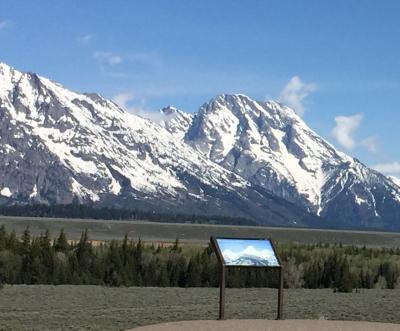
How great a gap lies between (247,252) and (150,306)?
10.8m

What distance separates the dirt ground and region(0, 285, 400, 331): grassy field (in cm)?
314

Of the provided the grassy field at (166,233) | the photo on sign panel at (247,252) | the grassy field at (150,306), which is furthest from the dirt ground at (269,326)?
the grassy field at (166,233)

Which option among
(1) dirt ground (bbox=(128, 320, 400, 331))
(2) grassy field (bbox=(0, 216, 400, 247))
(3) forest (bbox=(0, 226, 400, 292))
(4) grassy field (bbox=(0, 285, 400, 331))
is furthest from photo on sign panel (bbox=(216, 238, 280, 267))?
(2) grassy field (bbox=(0, 216, 400, 247))

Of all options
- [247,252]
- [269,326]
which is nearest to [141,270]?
[247,252]

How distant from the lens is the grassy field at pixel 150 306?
1287 inches

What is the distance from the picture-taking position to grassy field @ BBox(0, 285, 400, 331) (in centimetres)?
3269

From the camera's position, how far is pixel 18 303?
40281 millimetres

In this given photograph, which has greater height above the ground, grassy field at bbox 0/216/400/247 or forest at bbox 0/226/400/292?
grassy field at bbox 0/216/400/247

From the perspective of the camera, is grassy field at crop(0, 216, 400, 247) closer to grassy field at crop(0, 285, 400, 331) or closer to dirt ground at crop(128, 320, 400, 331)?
grassy field at crop(0, 285, 400, 331)

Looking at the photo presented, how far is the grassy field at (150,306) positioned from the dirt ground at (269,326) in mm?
3140

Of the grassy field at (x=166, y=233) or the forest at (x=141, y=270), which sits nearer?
the forest at (x=141, y=270)

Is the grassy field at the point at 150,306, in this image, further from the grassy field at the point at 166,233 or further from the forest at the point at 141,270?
the grassy field at the point at 166,233

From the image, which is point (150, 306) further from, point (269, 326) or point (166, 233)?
point (166, 233)

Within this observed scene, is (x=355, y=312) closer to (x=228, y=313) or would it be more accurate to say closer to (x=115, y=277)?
(x=228, y=313)
